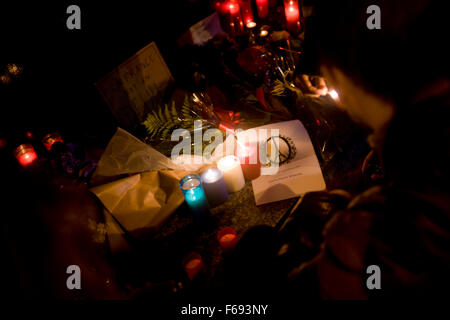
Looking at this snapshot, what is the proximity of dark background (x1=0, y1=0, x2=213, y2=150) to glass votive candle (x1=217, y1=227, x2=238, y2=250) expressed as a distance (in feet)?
3.34

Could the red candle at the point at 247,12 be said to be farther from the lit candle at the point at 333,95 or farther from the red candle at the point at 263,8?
the lit candle at the point at 333,95

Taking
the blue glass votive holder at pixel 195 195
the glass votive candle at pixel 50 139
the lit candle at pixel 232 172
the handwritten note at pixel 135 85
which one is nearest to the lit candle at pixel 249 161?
the lit candle at pixel 232 172

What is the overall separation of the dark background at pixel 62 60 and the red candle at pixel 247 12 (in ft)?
2.93

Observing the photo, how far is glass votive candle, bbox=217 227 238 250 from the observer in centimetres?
96

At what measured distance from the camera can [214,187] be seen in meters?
1.12

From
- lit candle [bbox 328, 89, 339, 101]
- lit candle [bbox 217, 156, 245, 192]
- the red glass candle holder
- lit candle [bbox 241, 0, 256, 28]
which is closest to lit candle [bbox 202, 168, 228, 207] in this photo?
lit candle [bbox 217, 156, 245, 192]

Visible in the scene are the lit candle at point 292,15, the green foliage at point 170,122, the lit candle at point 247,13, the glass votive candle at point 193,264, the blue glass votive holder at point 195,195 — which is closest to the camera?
the glass votive candle at point 193,264

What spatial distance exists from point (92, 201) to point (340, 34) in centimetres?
106

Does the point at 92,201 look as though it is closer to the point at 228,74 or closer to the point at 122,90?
the point at 122,90

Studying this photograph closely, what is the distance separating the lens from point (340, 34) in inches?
27.8

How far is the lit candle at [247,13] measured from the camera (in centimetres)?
229

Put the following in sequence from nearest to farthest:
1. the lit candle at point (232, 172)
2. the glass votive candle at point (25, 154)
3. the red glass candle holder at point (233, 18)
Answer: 1. the lit candle at point (232, 172)
2. the glass votive candle at point (25, 154)
3. the red glass candle holder at point (233, 18)

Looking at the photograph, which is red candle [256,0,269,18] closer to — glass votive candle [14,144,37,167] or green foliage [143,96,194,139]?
green foliage [143,96,194,139]
